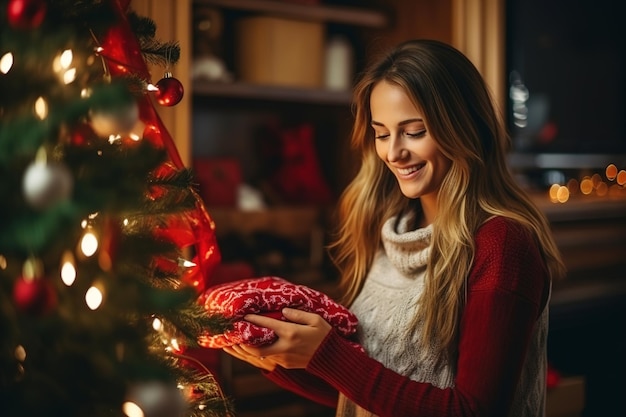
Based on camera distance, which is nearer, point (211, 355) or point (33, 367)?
point (33, 367)

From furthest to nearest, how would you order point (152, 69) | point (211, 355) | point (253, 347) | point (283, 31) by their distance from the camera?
point (283, 31), point (211, 355), point (152, 69), point (253, 347)

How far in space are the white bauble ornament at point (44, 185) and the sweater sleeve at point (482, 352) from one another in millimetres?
650

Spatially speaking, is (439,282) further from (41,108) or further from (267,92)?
(267,92)

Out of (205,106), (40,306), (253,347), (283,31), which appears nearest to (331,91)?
(283,31)

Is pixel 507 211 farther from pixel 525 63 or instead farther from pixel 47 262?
pixel 525 63

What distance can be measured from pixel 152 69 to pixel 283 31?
97 centimetres

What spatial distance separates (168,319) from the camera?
870mm

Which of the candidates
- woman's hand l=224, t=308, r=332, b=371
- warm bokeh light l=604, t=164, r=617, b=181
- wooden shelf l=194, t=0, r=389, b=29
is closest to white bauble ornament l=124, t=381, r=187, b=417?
woman's hand l=224, t=308, r=332, b=371

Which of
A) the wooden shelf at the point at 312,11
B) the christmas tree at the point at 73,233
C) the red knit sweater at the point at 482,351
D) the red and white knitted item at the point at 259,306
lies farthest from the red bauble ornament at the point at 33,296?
the wooden shelf at the point at 312,11

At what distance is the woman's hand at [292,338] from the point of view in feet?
3.91

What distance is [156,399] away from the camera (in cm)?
70

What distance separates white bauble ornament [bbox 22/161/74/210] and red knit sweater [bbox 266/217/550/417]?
0.65 meters

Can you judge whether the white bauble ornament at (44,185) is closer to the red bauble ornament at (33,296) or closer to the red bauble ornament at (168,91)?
the red bauble ornament at (33,296)

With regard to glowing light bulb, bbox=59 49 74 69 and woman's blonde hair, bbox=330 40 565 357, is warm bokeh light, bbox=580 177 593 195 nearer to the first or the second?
woman's blonde hair, bbox=330 40 565 357
